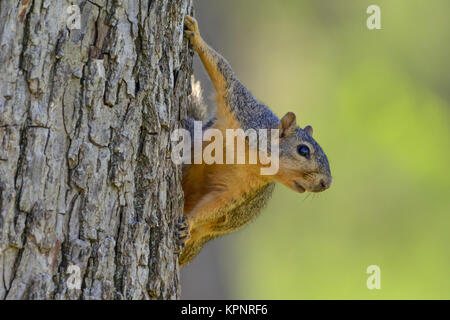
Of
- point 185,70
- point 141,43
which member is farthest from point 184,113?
point 141,43

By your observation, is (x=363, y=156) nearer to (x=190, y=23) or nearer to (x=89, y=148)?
(x=190, y=23)

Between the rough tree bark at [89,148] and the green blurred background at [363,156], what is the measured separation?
6510mm

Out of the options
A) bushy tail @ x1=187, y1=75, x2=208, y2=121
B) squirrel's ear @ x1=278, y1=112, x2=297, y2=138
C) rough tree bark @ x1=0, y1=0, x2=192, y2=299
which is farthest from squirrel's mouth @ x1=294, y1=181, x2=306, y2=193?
rough tree bark @ x1=0, y1=0, x2=192, y2=299

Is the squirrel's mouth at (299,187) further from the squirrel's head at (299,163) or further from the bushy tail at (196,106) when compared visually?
the bushy tail at (196,106)

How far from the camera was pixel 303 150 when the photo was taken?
364 cm

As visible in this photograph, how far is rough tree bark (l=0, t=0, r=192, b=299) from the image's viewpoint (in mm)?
2229

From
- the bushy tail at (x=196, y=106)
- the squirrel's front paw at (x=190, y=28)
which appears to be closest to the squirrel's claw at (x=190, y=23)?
the squirrel's front paw at (x=190, y=28)

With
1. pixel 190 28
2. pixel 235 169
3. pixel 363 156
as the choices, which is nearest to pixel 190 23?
pixel 190 28

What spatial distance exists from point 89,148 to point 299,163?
1481 millimetres

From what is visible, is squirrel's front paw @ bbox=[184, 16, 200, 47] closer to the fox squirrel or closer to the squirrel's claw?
the squirrel's claw

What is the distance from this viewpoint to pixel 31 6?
2281mm

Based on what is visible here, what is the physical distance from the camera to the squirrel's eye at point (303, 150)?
3635mm

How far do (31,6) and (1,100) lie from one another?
352mm

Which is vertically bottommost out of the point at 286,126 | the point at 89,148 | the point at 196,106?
the point at 89,148
